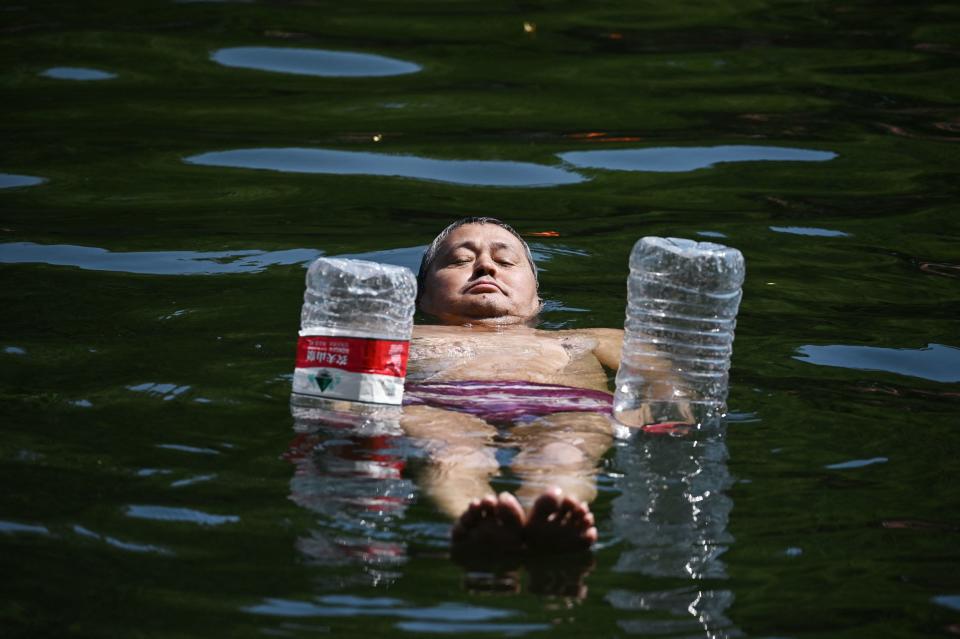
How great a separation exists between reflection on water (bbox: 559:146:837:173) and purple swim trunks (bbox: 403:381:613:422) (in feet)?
15.7

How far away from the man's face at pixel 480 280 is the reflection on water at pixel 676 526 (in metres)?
1.69

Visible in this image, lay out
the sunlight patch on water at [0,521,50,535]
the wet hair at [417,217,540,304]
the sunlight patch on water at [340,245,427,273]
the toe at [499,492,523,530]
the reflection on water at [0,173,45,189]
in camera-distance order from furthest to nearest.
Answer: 1. the reflection on water at [0,173,45,189]
2. the sunlight patch on water at [340,245,427,273]
3. the wet hair at [417,217,540,304]
4. the sunlight patch on water at [0,521,50,535]
5. the toe at [499,492,523,530]

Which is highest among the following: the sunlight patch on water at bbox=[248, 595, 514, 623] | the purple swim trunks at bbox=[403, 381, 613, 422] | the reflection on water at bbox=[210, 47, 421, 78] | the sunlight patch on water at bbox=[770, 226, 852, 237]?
the reflection on water at bbox=[210, 47, 421, 78]

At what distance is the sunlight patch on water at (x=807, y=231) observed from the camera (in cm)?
883

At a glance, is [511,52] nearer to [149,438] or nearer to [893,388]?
[893,388]

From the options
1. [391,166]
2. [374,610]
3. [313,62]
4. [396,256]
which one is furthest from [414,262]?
[313,62]

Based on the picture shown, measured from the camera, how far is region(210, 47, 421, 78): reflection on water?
12.2 m

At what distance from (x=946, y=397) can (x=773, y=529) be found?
6.12ft

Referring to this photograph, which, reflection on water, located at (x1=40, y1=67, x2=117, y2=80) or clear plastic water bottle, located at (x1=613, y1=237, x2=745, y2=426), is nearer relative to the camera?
clear plastic water bottle, located at (x1=613, y1=237, x2=745, y2=426)

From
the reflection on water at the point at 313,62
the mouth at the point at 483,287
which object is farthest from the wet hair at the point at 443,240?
the reflection on water at the point at 313,62

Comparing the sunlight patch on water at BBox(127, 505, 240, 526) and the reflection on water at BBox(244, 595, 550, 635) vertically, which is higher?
the reflection on water at BBox(244, 595, 550, 635)

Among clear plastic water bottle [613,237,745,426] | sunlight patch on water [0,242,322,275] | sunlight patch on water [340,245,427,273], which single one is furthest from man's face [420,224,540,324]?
sunlight patch on water [0,242,322,275]

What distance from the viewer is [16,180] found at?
9.70 m

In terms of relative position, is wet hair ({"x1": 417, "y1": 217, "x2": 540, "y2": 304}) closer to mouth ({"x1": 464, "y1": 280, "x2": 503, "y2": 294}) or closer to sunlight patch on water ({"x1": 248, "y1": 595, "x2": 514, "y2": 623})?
mouth ({"x1": 464, "y1": 280, "x2": 503, "y2": 294})
